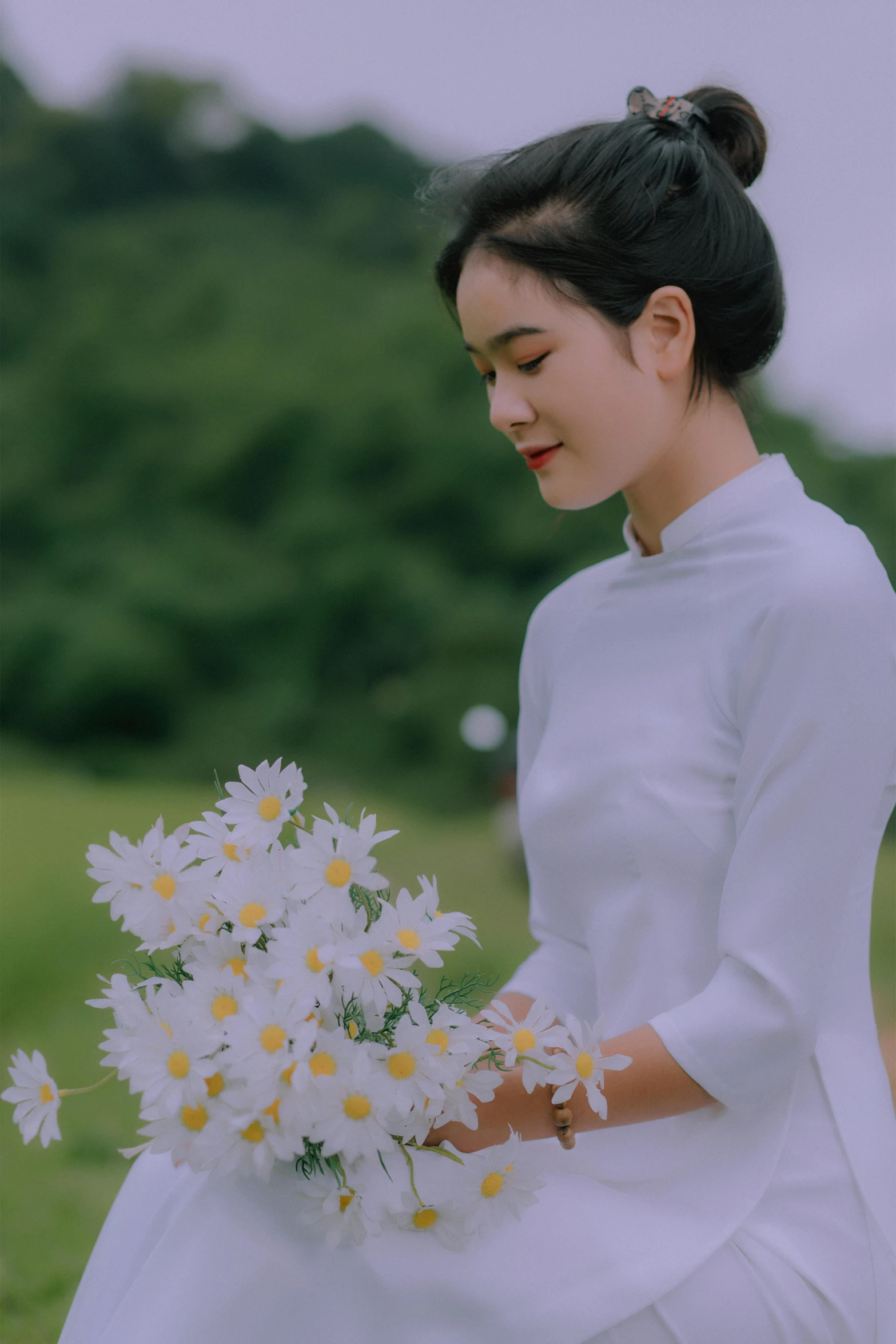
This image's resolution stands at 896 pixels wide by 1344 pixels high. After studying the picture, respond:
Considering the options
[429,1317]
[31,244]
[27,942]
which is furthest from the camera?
[31,244]

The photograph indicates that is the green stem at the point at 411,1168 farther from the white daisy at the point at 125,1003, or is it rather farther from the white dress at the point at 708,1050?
the white daisy at the point at 125,1003

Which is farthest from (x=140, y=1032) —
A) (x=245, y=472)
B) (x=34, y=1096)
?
(x=245, y=472)

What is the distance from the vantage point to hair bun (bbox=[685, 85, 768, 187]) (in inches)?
54.2

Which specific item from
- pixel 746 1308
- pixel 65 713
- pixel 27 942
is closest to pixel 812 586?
pixel 746 1308

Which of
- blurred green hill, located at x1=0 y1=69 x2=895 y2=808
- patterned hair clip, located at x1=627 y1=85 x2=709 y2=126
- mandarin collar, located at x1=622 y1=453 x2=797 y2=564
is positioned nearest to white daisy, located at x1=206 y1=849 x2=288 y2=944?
mandarin collar, located at x1=622 y1=453 x2=797 y2=564

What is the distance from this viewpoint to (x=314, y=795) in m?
7.76

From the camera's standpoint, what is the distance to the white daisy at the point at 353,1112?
3.01ft

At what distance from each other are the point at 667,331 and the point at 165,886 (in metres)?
0.74

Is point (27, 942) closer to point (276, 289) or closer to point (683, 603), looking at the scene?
point (683, 603)

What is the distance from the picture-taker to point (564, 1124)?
3.57 ft

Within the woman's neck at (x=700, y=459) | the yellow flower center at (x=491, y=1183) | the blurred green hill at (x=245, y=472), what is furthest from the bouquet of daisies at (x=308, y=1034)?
the blurred green hill at (x=245, y=472)

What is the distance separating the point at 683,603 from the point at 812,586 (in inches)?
7.6

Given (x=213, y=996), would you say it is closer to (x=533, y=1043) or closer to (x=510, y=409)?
(x=533, y=1043)

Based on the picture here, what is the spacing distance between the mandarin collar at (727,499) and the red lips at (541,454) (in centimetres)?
15
